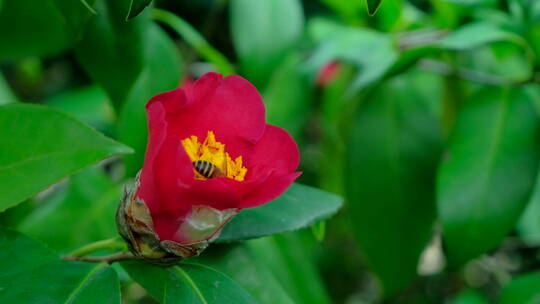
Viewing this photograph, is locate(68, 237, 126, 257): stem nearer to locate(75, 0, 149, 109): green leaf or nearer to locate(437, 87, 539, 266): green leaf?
locate(75, 0, 149, 109): green leaf

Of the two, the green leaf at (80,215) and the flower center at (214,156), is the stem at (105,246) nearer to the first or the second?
the flower center at (214,156)

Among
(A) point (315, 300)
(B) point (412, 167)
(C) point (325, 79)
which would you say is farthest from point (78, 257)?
(C) point (325, 79)

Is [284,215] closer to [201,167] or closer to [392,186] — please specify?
[201,167]

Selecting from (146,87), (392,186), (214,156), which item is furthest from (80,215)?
(214,156)

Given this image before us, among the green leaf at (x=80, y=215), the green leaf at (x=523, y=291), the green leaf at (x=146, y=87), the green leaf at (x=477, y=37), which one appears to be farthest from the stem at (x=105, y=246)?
the green leaf at (x=523, y=291)

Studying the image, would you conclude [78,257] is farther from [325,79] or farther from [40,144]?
[325,79]

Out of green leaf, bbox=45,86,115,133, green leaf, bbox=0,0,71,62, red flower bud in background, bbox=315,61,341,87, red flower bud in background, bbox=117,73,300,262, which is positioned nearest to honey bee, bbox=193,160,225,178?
red flower bud in background, bbox=117,73,300,262
